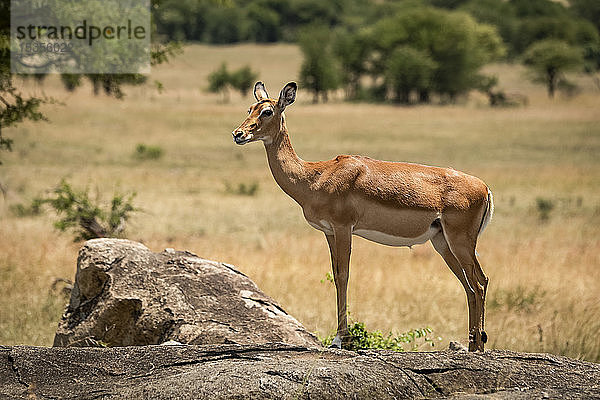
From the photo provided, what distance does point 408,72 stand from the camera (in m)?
86.7

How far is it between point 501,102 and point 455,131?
26.7 meters

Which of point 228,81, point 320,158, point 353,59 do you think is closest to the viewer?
point 320,158

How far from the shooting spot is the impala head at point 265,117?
6.97 metres

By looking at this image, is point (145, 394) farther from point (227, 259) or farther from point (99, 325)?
point (227, 259)

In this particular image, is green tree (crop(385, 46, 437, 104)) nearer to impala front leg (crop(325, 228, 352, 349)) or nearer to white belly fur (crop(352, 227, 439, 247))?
white belly fur (crop(352, 227, 439, 247))

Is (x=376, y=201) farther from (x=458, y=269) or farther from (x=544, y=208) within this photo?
(x=544, y=208)

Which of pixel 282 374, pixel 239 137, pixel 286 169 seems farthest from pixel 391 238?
pixel 282 374

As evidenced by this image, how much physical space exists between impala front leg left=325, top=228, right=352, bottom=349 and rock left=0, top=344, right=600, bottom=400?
1007 millimetres

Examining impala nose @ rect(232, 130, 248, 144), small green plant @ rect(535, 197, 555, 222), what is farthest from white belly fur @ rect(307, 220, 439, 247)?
small green plant @ rect(535, 197, 555, 222)

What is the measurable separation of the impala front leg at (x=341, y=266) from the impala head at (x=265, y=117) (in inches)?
42.9

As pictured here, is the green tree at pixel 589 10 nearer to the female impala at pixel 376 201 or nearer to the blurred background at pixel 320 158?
the blurred background at pixel 320 158

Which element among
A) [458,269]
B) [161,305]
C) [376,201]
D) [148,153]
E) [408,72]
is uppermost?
[408,72]

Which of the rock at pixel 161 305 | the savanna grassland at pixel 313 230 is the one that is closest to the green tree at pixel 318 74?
Answer: the savanna grassland at pixel 313 230

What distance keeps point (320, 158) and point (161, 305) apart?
33129 mm
